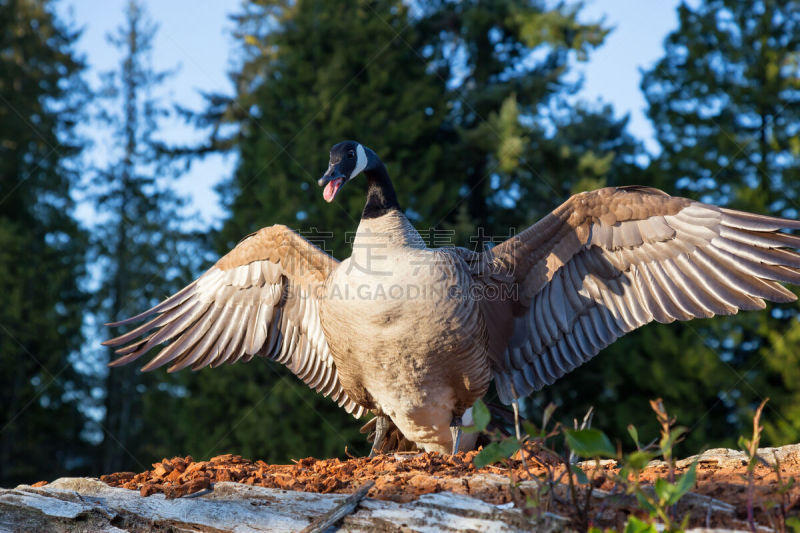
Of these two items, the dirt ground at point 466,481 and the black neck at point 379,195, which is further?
the black neck at point 379,195

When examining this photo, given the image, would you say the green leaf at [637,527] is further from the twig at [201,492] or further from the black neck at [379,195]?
the black neck at [379,195]

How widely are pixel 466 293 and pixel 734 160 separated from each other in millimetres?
9696

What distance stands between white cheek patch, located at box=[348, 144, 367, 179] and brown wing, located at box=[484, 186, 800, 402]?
1419 mm

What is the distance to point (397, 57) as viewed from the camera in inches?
572

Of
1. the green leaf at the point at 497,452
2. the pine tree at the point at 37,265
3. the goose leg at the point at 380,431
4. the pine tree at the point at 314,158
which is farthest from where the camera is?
the pine tree at the point at 37,265

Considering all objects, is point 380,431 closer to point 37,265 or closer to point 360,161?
point 360,161

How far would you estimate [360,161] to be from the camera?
6258mm

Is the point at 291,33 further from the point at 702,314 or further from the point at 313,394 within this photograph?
the point at 702,314

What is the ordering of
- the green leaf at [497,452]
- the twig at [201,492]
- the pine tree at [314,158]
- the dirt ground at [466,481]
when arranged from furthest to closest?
the pine tree at [314,158] < the twig at [201,492] < the dirt ground at [466,481] < the green leaf at [497,452]

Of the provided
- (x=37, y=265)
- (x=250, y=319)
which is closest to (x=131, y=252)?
(x=37, y=265)

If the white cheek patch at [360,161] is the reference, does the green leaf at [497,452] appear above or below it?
below

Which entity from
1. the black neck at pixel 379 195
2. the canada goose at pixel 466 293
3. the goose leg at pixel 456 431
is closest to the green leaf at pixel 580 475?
the canada goose at pixel 466 293

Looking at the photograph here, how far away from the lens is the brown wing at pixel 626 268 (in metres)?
5.34

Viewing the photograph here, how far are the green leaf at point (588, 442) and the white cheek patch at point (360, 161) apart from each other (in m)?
3.75
